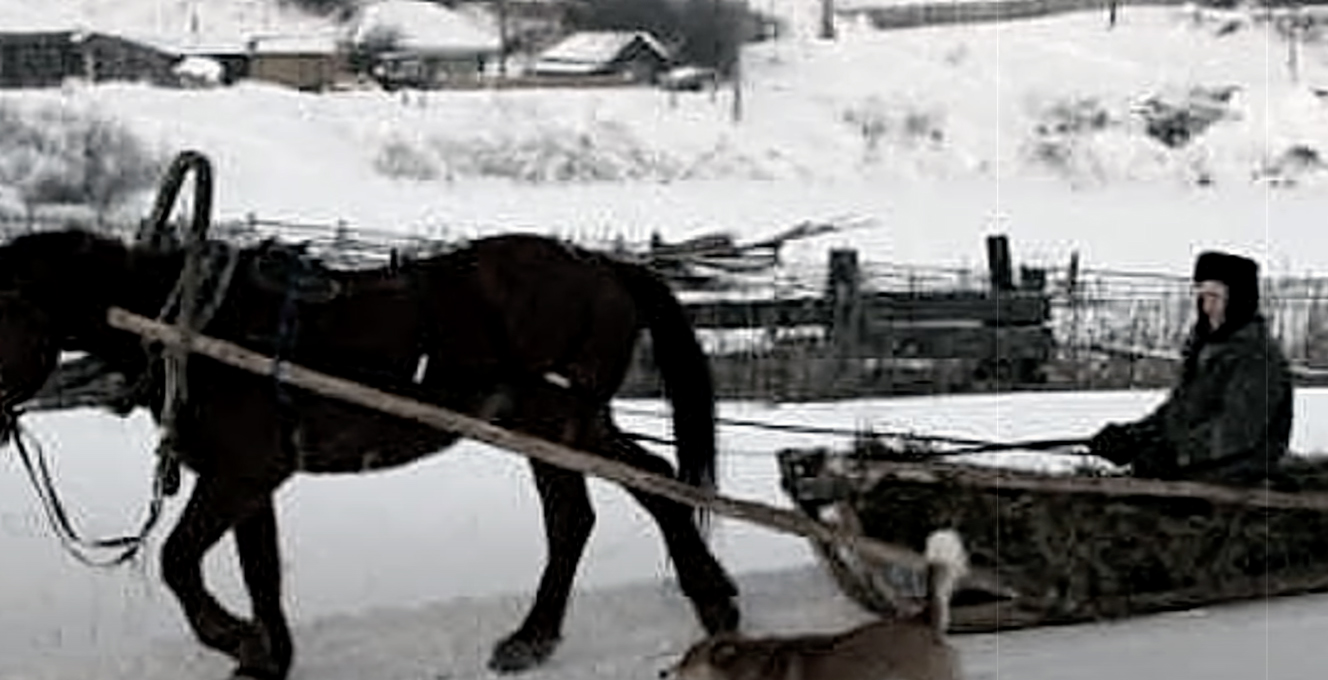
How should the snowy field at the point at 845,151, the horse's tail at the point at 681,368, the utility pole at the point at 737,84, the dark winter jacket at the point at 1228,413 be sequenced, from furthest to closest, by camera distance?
the utility pole at the point at 737,84
the snowy field at the point at 845,151
the horse's tail at the point at 681,368
the dark winter jacket at the point at 1228,413

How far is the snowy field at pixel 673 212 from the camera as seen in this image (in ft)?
25.1

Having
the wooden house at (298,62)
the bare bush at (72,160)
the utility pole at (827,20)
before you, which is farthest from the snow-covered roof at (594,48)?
the bare bush at (72,160)

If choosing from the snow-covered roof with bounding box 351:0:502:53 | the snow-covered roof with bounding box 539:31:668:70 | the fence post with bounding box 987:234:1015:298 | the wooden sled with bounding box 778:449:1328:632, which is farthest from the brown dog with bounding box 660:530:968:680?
the snow-covered roof with bounding box 351:0:502:53

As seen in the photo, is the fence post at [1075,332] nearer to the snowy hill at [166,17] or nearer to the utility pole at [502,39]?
the utility pole at [502,39]

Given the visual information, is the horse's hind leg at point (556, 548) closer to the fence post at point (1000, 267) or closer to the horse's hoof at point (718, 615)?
the horse's hoof at point (718, 615)

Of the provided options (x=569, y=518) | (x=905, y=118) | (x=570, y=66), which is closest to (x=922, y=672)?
(x=569, y=518)

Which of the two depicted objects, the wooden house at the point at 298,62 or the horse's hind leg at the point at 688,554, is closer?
the horse's hind leg at the point at 688,554

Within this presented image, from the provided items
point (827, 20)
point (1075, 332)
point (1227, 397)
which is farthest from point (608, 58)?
point (1227, 397)

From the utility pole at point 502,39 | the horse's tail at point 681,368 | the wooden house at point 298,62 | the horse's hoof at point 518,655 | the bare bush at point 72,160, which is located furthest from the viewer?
the utility pole at point 502,39

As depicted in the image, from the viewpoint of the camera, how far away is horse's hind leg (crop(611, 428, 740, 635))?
7.76m

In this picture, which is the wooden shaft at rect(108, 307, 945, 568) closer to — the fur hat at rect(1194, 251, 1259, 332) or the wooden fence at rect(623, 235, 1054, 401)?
the fur hat at rect(1194, 251, 1259, 332)

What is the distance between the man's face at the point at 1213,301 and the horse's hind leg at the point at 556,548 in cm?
231

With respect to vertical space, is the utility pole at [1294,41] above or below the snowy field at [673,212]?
above

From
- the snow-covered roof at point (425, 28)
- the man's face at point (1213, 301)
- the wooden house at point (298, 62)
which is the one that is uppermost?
the snow-covered roof at point (425, 28)
